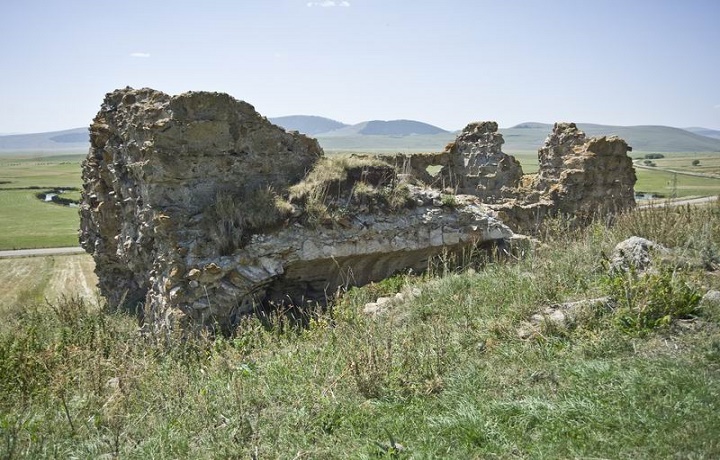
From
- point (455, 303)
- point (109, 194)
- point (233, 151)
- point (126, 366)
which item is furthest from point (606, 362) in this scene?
point (109, 194)

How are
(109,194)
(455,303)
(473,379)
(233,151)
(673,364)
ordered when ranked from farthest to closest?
1. (109,194)
2. (233,151)
3. (455,303)
4. (473,379)
5. (673,364)

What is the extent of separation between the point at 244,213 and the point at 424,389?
573cm

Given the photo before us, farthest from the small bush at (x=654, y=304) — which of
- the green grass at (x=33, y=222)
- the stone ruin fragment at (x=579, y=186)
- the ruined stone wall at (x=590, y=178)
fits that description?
the green grass at (x=33, y=222)

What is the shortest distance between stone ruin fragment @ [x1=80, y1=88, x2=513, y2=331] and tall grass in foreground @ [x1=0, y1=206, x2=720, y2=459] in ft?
8.00

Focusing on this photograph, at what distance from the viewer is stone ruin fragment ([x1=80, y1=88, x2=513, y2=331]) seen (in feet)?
28.9

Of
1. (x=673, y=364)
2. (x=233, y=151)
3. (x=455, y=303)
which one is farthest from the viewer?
(x=233, y=151)

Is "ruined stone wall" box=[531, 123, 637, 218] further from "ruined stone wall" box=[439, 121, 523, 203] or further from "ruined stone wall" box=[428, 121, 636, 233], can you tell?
"ruined stone wall" box=[439, 121, 523, 203]

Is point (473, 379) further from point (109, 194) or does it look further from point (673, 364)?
point (109, 194)

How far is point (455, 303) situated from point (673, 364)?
2.73 metres

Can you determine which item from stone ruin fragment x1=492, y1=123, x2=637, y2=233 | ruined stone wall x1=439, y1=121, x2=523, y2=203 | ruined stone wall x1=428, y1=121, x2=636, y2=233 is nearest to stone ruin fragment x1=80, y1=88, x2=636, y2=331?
stone ruin fragment x1=492, y1=123, x2=637, y2=233

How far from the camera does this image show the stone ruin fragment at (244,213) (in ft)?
28.9

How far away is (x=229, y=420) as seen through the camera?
13.8 feet

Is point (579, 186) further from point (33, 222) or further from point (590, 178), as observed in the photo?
point (33, 222)

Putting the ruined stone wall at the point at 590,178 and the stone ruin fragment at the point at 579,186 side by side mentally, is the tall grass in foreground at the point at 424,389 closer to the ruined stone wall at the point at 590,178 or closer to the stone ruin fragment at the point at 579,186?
the stone ruin fragment at the point at 579,186
